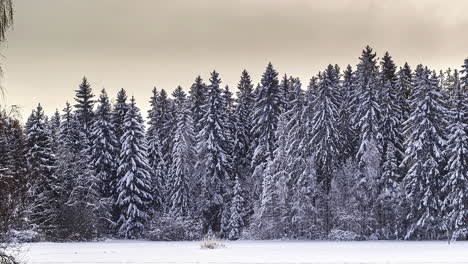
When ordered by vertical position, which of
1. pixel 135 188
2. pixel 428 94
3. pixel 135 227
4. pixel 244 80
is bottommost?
pixel 135 227

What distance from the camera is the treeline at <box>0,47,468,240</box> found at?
48.0 meters

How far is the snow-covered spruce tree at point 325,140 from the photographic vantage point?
53.7 m

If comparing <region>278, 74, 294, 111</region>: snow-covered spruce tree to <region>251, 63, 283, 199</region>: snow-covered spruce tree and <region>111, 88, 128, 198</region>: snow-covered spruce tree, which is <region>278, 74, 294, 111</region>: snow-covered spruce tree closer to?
<region>251, 63, 283, 199</region>: snow-covered spruce tree

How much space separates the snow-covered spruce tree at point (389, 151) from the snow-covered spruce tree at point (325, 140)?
4.43 metres

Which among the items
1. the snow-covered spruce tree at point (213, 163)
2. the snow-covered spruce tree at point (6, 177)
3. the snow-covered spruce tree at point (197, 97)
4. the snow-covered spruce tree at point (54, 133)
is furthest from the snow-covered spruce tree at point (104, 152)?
the snow-covered spruce tree at point (6, 177)

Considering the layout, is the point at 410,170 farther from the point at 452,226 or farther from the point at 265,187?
the point at 265,187

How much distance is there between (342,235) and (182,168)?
17.3 metres

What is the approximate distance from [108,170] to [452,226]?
32706mm

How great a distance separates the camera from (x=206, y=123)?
197 feet

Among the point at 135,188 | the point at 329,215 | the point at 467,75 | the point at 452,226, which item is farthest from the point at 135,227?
the point at 467,75

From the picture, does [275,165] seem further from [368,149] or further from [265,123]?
[368,149]

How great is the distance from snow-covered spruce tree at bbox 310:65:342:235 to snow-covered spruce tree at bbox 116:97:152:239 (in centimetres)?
1671

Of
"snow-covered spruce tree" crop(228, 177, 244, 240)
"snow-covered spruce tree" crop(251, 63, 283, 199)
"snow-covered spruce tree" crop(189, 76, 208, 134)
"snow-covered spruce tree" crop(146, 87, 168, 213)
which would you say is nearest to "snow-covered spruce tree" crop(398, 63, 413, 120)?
"snow-covered spruce tree" crop(251, 63, 283, 199)

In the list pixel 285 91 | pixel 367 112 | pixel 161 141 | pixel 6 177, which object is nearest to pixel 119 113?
pixel 161 141
